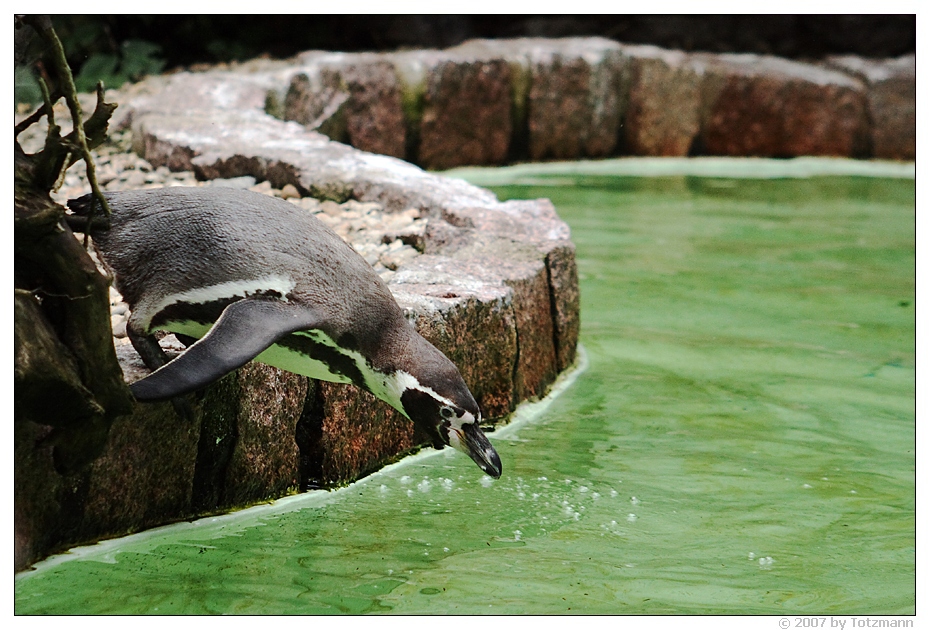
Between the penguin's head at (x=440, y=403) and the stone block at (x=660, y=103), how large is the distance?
770 centimetres

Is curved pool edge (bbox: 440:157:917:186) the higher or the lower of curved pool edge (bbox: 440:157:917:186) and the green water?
the lower

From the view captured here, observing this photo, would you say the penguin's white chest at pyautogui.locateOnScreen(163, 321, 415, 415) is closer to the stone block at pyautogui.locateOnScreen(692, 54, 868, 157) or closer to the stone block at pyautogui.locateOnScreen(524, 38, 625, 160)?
the stone block at pyautogui.locateOnScreen(524, 38, 625, 160)

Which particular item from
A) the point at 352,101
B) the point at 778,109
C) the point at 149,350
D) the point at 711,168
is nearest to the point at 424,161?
the point at 352,101

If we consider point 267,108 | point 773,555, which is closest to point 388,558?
point 773,555

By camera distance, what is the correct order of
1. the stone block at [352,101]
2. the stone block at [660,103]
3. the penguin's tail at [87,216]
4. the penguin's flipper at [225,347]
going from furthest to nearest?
the stone block at [660,103]
the stone block at [352,101]
the penguin's tail at [87,216]
the penguin's flipper at [225,347]

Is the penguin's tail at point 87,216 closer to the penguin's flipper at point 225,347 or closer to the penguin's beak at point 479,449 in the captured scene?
the penguin's flipper at point 225,347

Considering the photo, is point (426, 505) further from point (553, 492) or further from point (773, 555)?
point (773, 555)

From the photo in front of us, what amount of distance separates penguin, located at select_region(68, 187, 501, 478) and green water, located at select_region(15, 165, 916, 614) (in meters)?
0.33

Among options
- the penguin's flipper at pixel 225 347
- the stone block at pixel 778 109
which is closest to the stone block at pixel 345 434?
the penguin's flipper at pixel 225 347

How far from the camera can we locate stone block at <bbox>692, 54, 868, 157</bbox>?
32.7ft

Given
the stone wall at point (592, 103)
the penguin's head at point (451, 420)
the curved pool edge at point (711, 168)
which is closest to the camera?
the penguin's head at point (451, 420)

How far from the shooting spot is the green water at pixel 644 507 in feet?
7.52

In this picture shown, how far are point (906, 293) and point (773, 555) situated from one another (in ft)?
11.4

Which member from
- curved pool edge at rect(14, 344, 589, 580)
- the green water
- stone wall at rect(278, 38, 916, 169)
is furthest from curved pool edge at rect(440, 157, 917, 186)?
curved pool edge at rect(14, 344, 589, 580)
